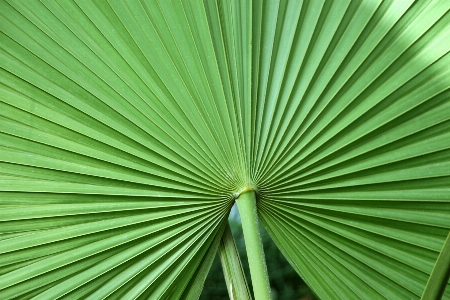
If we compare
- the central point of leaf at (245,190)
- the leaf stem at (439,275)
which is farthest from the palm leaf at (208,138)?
the leaf stem at (439,275)

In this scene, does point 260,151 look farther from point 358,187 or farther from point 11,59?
point 11,59

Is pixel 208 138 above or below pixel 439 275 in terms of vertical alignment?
above

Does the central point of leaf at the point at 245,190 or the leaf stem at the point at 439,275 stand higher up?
the central point of leaf at the point at 245,190

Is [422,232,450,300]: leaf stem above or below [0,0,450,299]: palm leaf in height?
below

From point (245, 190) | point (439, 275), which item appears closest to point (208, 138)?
point (245, 190)

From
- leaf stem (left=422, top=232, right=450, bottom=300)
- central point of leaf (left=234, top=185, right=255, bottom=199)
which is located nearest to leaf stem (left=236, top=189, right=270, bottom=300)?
central point of leaf (left=234, top=185, right=255, bottom=199)

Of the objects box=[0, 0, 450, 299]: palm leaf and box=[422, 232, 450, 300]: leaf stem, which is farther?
box=[0, 0, 450, 299]: palm leaf

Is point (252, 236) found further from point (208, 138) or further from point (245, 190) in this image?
point (208, 138)

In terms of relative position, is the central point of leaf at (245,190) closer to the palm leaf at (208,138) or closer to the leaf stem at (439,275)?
the palm leaf at (208,138)

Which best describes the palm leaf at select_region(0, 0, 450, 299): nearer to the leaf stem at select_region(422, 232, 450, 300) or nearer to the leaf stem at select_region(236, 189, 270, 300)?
the leaf stem at select_region(236, 189, 270, 300)
